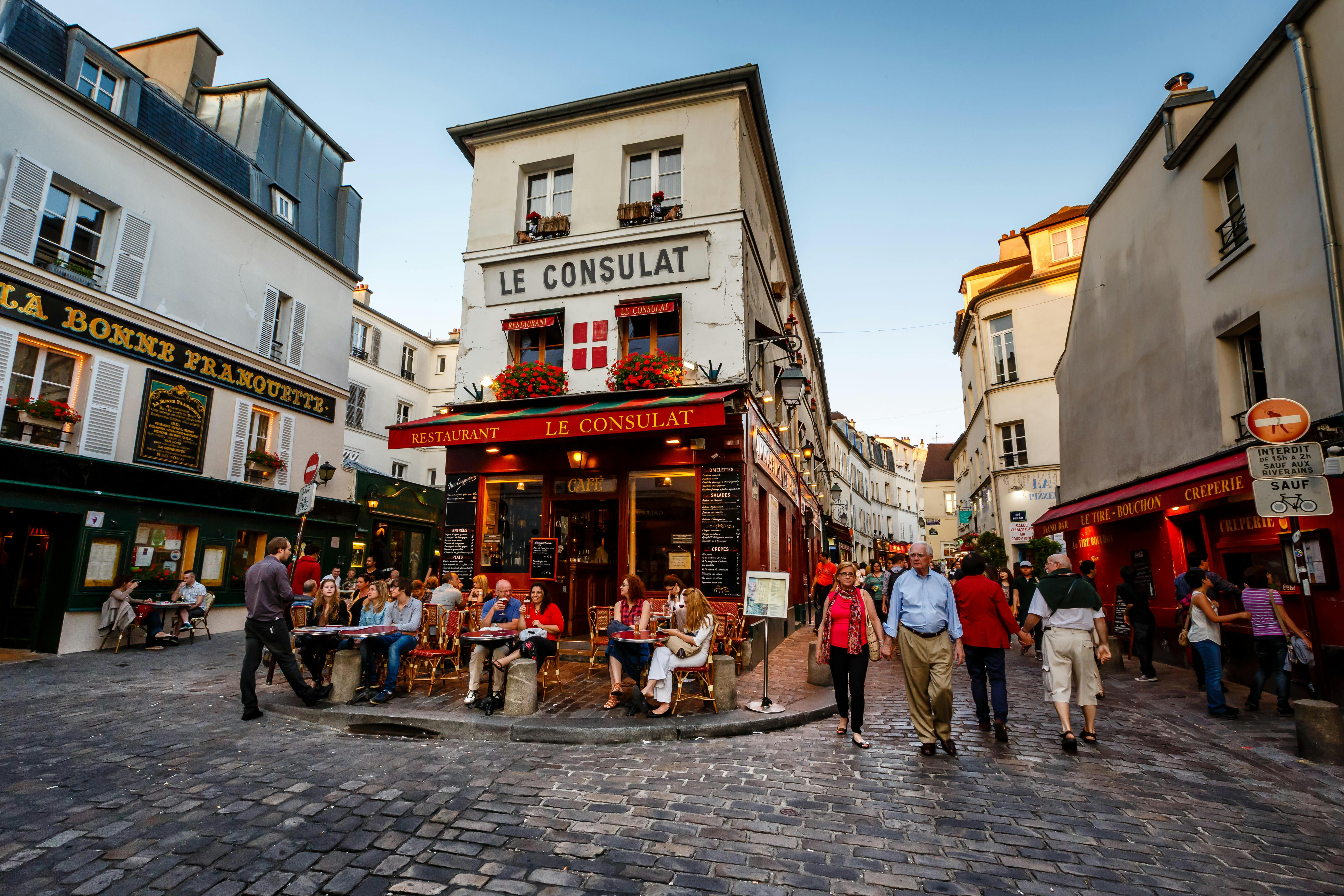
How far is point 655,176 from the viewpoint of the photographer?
12297mm

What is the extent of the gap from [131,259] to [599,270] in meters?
9.43

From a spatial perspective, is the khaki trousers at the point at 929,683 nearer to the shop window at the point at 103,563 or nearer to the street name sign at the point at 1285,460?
the street name sign at the point at 1285,460

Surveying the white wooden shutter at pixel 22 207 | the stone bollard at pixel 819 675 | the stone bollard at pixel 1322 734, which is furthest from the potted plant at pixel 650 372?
the white wooden shutter at pixel 22 207

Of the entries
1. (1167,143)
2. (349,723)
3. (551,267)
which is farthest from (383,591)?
(1167,143)

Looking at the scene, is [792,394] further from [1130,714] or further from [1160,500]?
[1130,714]

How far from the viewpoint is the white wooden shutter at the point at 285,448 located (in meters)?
15.8

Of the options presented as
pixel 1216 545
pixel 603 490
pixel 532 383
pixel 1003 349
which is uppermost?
pixel 1003 349

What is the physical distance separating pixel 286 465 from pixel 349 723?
11.9m

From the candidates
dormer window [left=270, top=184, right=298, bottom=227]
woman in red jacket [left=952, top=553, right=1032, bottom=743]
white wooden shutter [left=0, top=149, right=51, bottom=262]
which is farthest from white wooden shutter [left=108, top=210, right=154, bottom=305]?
woman in red jacket [left=952, top=553, right=1032, bottom=743]

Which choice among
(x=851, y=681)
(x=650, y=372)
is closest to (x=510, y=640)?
(x=851, y=681)

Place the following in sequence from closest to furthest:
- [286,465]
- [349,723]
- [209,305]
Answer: [349,723]
[209,305]
[286,465]

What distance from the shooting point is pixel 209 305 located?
1423 cm

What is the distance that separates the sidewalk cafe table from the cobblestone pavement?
82 cm

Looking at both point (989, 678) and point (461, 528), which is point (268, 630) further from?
point (989, 678)
